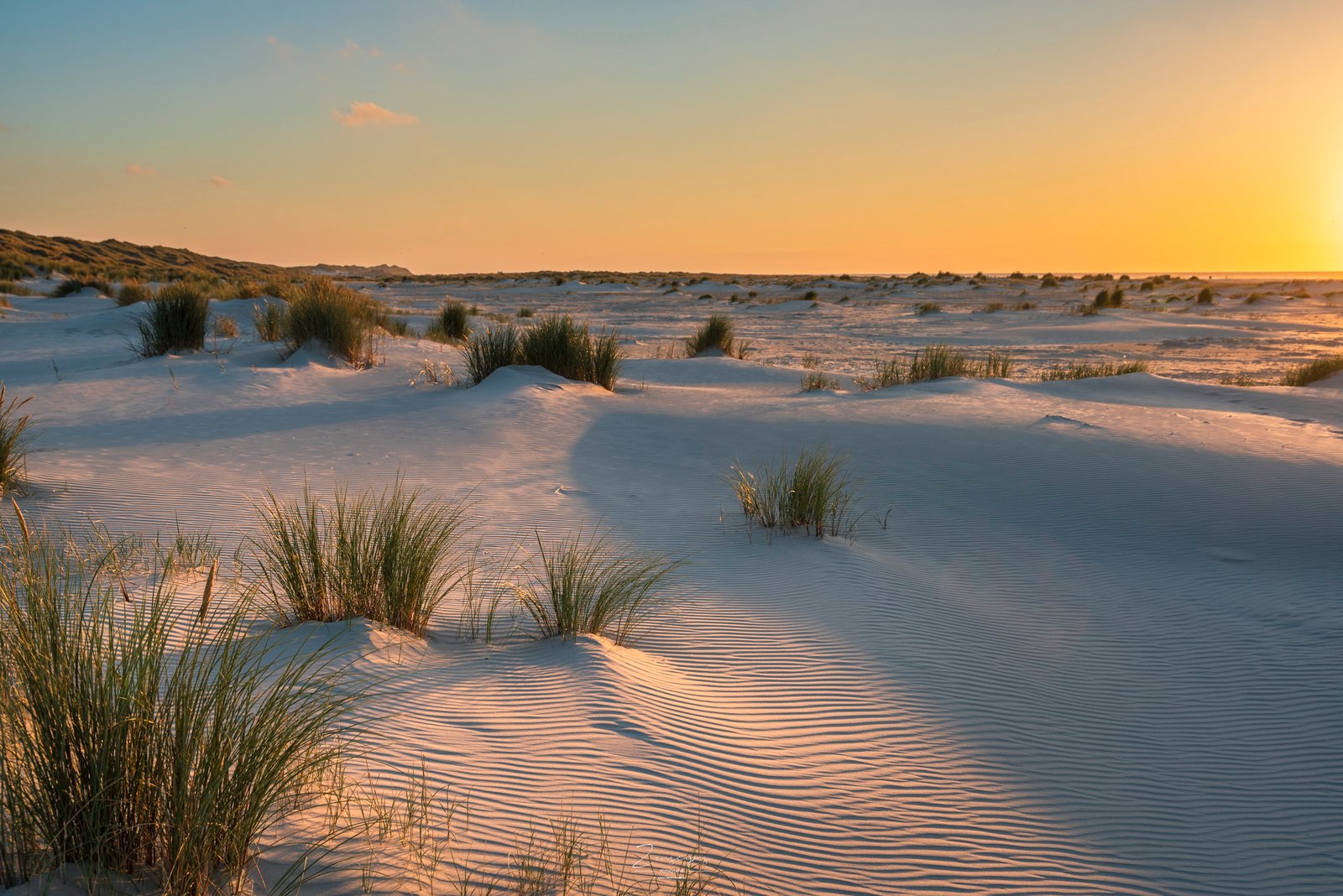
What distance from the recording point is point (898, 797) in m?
3.12

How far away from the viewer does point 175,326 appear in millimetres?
12805

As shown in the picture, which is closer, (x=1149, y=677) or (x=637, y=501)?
(x=1149, y=677)

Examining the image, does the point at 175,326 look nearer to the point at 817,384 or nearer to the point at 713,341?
the point at 713,341

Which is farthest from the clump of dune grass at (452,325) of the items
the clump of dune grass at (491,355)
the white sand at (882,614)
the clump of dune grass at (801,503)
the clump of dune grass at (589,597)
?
the clump of dune grass at (589,597)

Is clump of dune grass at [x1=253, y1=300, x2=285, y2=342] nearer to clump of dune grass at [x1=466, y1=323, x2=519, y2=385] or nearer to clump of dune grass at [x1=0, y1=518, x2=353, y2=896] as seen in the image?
clump of dune grass at [x1=466, y1=323, x2=519, y2=385]

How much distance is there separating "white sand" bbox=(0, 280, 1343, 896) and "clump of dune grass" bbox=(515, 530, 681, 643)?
14 centimetres

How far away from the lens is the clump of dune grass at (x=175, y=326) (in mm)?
12781

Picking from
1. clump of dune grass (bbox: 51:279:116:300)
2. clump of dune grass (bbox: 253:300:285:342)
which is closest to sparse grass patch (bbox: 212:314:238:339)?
clump of dune grass (bbox: 253:300:285:342)

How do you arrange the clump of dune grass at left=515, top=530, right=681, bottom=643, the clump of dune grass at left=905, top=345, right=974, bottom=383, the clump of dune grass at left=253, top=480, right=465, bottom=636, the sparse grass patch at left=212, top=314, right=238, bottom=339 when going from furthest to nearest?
the sparse grass patch at left=212, top=314, right=238, bottom=339 → the clump of dune grass at left=905, top=345, right=974, bottom=383 → the clump of dune grass at left=515, top=530, right=681, bottom=643 → the clump of dune grass at left=253, top=480, right=465, bottom=636

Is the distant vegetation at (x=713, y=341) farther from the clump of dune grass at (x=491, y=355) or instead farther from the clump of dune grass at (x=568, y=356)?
the clump of dune grass at (x=491, y=355)

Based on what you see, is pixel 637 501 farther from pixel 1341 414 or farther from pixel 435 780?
pixel 1341 414

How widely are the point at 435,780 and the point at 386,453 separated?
545cm

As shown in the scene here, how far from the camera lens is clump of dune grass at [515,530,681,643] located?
411cm

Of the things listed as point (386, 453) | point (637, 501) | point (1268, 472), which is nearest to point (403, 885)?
point (637, 501)
